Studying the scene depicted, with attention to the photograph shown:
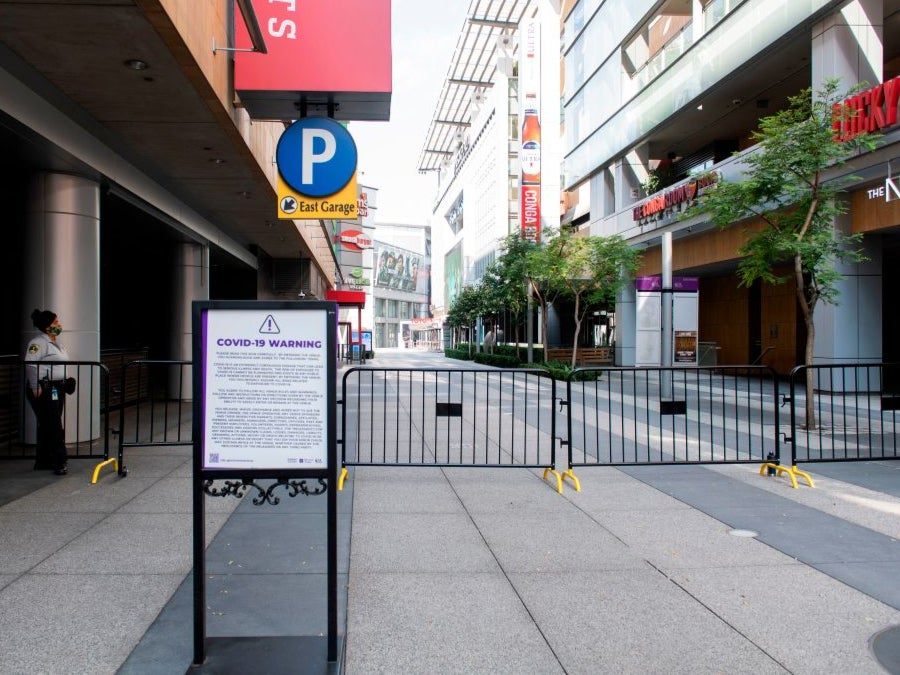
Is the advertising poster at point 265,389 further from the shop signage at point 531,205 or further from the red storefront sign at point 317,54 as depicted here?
the shop signage at point 531,205

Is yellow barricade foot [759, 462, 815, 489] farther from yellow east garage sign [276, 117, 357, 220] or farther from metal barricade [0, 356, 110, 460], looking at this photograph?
metal barricade [0, 356, 110, 460]

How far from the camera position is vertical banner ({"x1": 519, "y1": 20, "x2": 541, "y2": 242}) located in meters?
50.9

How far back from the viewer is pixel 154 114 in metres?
7.98

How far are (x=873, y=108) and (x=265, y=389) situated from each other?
16.7 meters

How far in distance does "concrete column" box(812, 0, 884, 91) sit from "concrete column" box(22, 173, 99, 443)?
652 inches

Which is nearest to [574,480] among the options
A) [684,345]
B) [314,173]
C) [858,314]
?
[314,173]

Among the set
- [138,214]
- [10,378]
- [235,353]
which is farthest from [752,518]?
[138,214]

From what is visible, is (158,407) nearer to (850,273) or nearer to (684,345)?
(684,345)

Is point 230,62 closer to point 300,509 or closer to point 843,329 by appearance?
point 300,509

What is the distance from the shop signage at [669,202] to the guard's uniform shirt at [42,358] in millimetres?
20268

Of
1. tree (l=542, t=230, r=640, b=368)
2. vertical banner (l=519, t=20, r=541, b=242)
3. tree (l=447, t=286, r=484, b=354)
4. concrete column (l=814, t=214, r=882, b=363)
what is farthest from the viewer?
vertical banner (l=519, t=20, r=541, b=242)

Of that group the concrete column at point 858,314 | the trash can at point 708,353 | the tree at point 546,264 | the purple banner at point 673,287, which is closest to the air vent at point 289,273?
the tree at point 546,264

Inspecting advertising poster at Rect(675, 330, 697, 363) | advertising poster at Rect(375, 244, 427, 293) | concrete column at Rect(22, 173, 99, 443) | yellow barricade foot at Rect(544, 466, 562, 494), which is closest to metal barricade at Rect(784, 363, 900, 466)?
yellow barricade foot at Rect(544, 466, 562, 494)

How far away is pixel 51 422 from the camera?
295 inches
